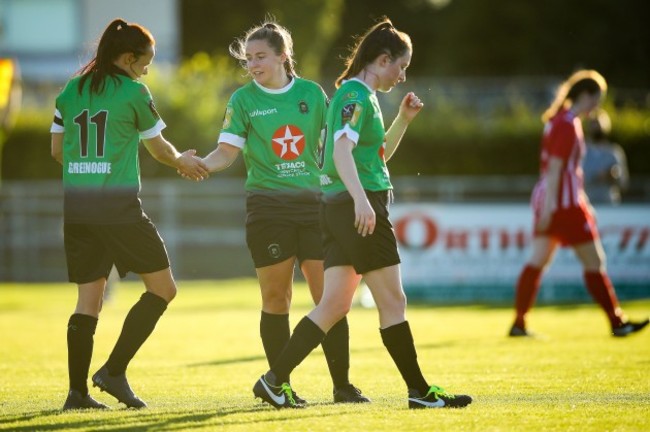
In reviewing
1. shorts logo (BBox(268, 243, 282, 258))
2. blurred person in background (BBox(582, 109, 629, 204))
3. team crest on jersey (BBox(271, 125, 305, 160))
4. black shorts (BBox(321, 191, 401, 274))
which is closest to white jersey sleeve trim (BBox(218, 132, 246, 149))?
team crest on jersey (BBox(271, 125, 305, 160))

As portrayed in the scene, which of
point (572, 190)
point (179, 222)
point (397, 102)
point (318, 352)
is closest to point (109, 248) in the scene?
point (318, 352)

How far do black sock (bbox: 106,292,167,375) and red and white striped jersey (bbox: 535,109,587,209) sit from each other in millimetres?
5349

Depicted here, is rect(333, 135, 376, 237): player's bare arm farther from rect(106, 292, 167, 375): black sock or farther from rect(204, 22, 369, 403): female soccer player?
rect(106, 292, 167, 375): black sock

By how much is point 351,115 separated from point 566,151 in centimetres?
533

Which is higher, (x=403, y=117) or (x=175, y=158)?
(x=403, y=117)

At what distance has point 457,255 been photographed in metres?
20.0

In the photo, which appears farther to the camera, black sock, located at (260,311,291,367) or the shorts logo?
black sock, located at (260,311,291,367)

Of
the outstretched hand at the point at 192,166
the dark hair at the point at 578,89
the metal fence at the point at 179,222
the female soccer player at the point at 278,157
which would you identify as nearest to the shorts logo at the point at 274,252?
the female soccer player at the point at 278,157

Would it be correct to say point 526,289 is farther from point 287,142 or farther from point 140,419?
point 140,419

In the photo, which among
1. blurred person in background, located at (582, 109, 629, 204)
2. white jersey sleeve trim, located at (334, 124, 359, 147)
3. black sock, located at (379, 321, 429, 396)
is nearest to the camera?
white jersey sleeve trim, located at (334, 124, 359, 147)

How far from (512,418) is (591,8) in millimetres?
51778

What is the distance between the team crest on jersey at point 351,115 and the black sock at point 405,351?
112cm

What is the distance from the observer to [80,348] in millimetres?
7918

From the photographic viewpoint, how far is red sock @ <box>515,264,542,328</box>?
1308 centimetres
